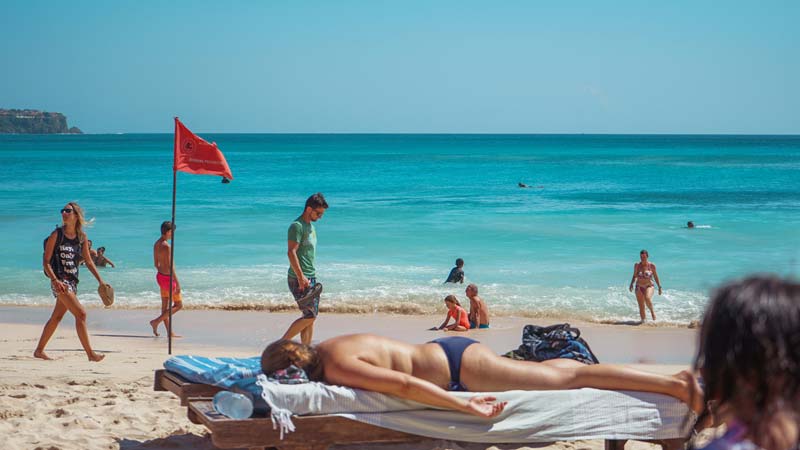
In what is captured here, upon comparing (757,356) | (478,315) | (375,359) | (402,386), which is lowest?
(478,315)

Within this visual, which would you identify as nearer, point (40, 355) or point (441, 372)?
point (441, 372)

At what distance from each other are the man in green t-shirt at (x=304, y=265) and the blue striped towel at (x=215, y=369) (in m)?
2.59

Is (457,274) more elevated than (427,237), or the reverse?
(427,237)

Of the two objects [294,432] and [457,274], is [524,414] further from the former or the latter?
[457,274]

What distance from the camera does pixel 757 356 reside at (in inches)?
49.2

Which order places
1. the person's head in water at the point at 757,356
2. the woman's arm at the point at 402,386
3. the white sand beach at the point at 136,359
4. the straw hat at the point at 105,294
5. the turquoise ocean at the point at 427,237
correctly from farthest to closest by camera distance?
the turquoise ocean at the point at 427,237
the straw hat at the point at 105,294
the white sand beach at the point at 136,359
the woman's arm at the point at 402,386
the person's head in water at the point at 757,356

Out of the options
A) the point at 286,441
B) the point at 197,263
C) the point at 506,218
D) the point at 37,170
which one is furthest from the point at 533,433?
the point at 37,170

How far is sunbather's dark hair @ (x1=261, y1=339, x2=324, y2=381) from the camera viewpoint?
15.1ft

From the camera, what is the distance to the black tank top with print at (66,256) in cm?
766

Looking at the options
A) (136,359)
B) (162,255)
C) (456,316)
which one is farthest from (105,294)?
(456,316)

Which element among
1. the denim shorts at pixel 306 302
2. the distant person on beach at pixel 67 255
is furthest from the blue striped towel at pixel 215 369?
the distant person on beach at pixel 67 255

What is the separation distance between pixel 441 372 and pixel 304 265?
12.4ft

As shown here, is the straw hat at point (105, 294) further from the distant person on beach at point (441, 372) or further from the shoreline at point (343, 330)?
the distant person on beach at point (441, 372)

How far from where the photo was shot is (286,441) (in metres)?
4.41
